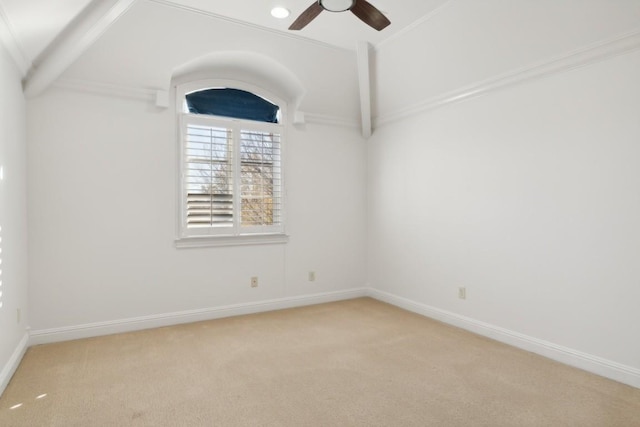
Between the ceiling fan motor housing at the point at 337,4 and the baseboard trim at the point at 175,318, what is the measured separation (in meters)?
3.10

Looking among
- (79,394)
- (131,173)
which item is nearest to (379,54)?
(131,173)

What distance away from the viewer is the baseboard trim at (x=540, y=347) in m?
2.61

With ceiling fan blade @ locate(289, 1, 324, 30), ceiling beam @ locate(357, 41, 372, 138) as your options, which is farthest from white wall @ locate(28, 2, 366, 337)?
ceiling fan blade @ locate(289, 1, 324, 30)

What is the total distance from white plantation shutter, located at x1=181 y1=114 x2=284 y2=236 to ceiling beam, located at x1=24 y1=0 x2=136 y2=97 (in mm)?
1126

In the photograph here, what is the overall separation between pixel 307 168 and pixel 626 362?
3.45 m

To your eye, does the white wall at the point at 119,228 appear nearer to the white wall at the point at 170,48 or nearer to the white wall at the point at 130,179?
the white wall at the point at 130,179

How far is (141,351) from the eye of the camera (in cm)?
315

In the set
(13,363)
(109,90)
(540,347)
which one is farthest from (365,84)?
(13,363)

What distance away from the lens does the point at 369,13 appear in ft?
8.44

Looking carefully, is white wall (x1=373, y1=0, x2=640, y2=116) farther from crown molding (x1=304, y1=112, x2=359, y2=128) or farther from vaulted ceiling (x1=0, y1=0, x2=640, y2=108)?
crown molding (x1=304, y1=112, x2=359, y2=128)

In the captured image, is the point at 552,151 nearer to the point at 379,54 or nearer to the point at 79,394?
the point at 379,54

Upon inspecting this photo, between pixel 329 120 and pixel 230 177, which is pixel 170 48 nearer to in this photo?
pixel 230 177

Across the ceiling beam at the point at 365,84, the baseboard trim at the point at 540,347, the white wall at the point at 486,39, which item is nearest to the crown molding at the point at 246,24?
the ceiling beam at the point at 365,84

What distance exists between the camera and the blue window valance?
407 cm
